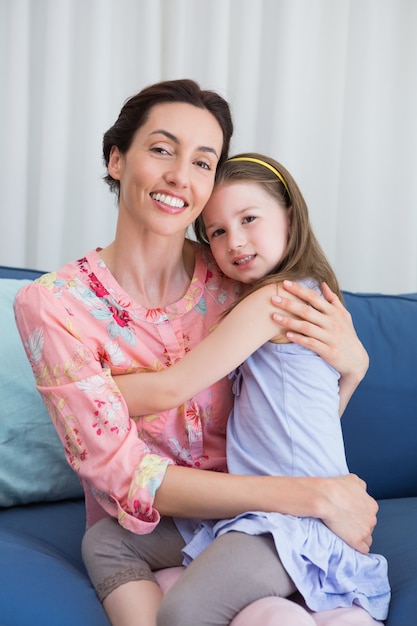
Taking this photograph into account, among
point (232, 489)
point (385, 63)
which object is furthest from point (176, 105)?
point (385, 63)

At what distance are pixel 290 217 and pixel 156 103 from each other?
37 centimetres

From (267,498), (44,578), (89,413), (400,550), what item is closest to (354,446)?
(400,550)

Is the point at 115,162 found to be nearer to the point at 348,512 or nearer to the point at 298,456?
the point at 298,456

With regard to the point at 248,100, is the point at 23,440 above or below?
below

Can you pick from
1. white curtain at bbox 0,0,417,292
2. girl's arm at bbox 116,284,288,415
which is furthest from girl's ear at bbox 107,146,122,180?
white curtain at bbox 0,0,417,292

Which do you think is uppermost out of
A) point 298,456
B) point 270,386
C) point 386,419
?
point 270,386

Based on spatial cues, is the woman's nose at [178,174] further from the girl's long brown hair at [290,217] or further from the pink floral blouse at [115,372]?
the pink floral blouse at [115,372]

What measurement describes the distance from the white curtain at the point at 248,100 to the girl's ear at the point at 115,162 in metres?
0.92

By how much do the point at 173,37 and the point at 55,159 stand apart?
54 centimetres

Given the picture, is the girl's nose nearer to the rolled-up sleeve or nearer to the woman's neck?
the woman's neck

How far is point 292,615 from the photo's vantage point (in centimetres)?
129

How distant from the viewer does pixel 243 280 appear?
177 cm

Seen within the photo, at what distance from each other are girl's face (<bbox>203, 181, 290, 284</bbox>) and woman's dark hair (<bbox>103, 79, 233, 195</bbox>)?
141 millimetres

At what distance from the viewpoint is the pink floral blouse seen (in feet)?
5.09
